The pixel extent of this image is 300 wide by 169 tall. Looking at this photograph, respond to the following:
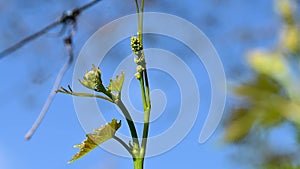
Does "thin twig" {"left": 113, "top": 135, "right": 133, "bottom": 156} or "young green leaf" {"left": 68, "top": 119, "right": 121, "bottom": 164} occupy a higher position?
"young green leaf" {"left": 68, "top": 119, "right": 121, "bottom": 164}

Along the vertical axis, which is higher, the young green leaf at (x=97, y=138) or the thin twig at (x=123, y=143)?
the young green leaf at (x=97, y=138)

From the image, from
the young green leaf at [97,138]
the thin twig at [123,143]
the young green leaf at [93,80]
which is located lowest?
the thin twig at [123,143]

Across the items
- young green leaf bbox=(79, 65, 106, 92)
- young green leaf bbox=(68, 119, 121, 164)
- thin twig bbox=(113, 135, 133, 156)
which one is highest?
young green leaf bbox=(79, 65, 106, 92)

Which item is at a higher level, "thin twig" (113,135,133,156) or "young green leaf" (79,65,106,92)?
"young green leaf" (79,65,106,92)
